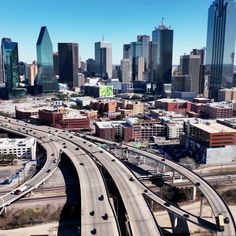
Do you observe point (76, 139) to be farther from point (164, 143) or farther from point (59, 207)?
point (59, 207)

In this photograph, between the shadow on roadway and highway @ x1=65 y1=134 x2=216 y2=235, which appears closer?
highway @ x1=65 y1=134 x2=216 y2=235

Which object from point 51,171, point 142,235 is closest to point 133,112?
point 51,171

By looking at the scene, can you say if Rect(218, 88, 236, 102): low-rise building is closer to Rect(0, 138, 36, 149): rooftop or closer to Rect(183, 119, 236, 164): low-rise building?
Rect(183, 119, 236, 164): low-rise building

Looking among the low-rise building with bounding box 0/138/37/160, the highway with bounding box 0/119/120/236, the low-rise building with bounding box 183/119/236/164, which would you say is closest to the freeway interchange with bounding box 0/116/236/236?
the highway with bounding box 0/119/120/236

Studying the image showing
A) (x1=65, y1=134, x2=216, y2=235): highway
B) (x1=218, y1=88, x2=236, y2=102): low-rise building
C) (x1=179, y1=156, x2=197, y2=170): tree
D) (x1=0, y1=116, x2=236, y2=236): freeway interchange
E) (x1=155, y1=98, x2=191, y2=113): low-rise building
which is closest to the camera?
(x1=0, y1=116, x2=236, y2=236): freeway interchange

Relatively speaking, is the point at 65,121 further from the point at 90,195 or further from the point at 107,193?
the point at 90,195

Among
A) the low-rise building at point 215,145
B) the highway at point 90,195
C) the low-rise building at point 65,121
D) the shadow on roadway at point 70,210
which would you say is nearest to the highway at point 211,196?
the highway at point 90,195

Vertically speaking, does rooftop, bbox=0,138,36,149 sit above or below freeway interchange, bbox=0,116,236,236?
above

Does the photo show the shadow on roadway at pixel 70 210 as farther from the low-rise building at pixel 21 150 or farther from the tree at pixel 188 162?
the tree at pixel 188 162
